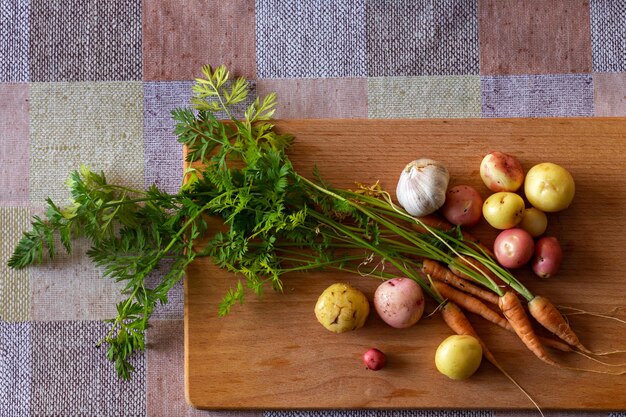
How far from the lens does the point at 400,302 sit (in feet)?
4.11

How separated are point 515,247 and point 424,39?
0.52m

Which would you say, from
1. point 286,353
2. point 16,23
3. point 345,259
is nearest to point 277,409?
point 286,353

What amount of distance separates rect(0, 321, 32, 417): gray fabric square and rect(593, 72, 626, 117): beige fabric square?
4.58ft

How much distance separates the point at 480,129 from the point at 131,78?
0.80 metres

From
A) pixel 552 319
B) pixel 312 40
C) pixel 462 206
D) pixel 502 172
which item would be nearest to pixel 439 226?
pixel 462 206

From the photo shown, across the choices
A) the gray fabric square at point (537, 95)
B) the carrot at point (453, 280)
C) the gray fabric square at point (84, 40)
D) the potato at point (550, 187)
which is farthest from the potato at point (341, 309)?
the gray fabric square at point (84, 40)

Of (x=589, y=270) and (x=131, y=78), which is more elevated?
(x=131, y=78)

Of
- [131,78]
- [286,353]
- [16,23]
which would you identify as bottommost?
[286,353]

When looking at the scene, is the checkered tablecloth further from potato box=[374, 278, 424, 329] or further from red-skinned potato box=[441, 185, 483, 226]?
potato box=[374, 278, 424, 329]

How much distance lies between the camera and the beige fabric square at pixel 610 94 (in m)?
1.43

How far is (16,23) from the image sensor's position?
145 centimetres

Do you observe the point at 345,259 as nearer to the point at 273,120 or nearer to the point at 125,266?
the point at 273,120

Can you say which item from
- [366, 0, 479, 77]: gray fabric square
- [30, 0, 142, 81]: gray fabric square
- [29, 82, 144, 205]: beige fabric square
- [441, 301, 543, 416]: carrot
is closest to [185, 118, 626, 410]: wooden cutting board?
[441, 301, 543, 416]: carrot

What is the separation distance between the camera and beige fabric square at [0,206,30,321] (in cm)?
142
